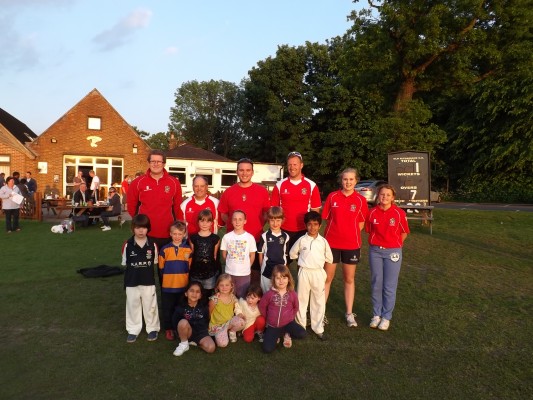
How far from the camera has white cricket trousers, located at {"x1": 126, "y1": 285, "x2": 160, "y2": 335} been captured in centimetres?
460

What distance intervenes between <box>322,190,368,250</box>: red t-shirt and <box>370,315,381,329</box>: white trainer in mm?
868

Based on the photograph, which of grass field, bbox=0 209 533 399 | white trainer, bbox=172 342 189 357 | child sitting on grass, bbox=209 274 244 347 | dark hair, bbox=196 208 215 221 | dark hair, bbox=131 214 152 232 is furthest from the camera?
dark hair, bbox=196 208 215 221

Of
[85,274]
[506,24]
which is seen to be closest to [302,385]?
[85,274]

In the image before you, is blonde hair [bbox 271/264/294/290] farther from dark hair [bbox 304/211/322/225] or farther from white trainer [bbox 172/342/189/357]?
white trainer [bbox 172/342/189/357]

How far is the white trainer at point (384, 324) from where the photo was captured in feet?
16.0

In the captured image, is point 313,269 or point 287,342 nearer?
point 287,342

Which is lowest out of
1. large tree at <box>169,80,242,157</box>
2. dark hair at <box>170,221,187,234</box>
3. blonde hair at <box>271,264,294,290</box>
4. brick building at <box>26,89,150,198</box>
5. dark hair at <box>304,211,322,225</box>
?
blonde hair at <box>271,264,294,290</box>

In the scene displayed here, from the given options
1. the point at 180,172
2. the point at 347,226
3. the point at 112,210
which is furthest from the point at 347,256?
the point at 180,172

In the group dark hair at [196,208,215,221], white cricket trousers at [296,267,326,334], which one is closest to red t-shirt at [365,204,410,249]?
white cricket trousers at [296,267,326,334]

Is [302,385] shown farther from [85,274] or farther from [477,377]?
[85,274]

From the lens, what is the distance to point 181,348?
424cm

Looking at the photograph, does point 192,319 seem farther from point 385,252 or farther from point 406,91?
point 406,91

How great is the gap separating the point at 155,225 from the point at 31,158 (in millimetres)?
22262

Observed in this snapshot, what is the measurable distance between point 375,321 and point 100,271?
193 inches
